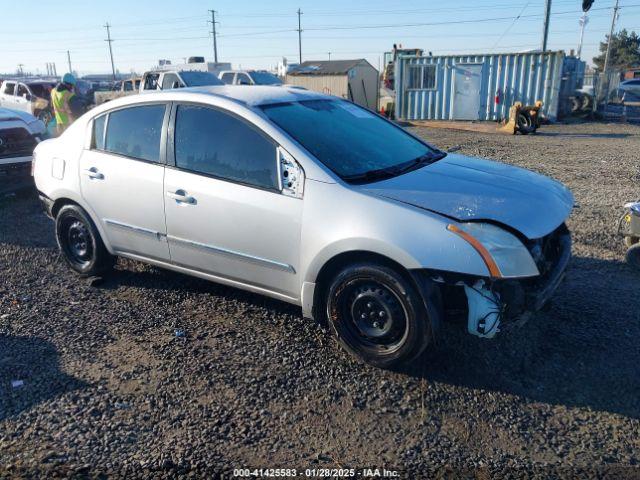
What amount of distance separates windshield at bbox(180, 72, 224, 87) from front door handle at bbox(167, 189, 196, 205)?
568 inches

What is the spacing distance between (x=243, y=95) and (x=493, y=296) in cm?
241

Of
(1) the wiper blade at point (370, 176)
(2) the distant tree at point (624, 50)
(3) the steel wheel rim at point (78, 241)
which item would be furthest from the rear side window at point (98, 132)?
(2) the distant tree at point (624, 50)

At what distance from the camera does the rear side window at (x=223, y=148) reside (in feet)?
12.4

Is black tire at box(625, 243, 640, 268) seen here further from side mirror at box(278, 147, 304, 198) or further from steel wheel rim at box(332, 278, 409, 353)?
side mirror at box(278, 147, 304, 198)

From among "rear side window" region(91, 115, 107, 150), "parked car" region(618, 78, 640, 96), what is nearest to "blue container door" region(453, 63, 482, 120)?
"parked car" region(618, 78, 640, 96)

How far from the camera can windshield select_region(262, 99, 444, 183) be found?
378 cm

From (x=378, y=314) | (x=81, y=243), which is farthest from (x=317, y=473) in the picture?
(x=81, y=243)

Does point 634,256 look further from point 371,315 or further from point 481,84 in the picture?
point 481,84

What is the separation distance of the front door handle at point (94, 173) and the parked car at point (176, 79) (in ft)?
44.5

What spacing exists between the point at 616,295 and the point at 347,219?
2619 millimetres

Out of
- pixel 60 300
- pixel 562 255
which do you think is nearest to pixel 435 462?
pixel 562 255

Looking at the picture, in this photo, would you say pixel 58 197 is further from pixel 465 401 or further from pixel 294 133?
pixel 465 401

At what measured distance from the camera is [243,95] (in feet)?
14.0

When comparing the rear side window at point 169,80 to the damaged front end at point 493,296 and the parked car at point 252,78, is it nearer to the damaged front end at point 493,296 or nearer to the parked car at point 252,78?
the parked car at point 252,78
